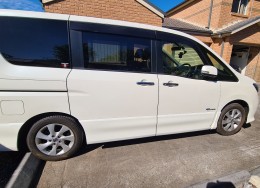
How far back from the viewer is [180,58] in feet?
10.4

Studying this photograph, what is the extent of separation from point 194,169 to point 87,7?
601 centimetres

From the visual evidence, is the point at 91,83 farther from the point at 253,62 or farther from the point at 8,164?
the point at 253,62

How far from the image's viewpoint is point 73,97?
225 centimetres

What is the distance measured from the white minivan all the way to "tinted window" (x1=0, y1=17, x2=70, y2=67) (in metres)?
0.01

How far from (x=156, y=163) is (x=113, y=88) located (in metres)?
1.33

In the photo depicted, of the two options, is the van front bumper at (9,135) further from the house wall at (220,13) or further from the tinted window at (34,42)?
the house wall at (220,13)

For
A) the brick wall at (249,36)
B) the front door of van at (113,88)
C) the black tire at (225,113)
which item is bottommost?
the black tire at (225,113)

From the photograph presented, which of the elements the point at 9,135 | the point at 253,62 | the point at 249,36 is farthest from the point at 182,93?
the point at 253,62

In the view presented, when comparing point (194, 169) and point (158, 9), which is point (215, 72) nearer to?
point (194, 169)

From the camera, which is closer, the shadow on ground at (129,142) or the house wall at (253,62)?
the shadow on ground at (129,142)

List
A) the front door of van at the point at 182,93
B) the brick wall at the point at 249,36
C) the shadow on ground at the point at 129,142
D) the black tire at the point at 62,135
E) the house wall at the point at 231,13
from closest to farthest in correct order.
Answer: the black tire at the point at 62,135 < the front door of van at the point at 182,93 < the shadow on ground at the point at 129,142 < the brick wall at the point at 249,36 < the house wall at the point at 231,13

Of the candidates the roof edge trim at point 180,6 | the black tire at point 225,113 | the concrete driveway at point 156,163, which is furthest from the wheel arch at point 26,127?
the roof edge trim at point 180,6

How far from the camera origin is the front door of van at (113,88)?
2275mm

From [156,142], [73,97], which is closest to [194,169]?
[156,142]
